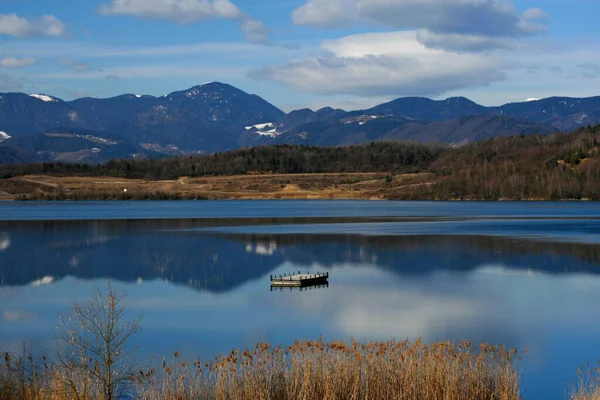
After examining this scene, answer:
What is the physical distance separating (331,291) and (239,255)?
1883cm

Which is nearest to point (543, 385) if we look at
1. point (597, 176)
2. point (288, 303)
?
point (288, 303)

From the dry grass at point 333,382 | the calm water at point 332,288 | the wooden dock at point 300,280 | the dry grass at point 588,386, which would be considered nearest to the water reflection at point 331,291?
the calm water at point 332,288

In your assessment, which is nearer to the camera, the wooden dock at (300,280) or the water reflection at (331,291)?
the water reflection at (331,291)

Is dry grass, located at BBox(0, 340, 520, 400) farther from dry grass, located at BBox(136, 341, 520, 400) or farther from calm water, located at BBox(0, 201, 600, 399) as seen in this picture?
calm water, located at BBox(0, 201, 600, 399)

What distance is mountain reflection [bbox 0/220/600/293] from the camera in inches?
1897

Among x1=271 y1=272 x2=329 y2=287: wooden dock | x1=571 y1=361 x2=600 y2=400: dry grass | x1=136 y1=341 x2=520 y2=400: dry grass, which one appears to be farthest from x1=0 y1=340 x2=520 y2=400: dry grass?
x1=271 y1=272 x2=329 y2=287: wooden dock

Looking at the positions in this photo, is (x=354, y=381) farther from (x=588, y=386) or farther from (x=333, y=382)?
(x=588, y=386)

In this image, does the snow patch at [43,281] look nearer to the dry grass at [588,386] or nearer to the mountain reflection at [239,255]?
the mountain reflection at [239,255]

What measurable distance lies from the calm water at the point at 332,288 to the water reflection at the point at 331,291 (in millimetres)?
93

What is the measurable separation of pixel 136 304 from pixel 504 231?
53.1 m

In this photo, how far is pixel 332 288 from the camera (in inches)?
1628

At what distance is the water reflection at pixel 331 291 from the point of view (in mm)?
28500

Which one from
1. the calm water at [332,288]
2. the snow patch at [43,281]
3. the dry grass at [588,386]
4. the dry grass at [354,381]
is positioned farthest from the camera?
the snow patch at [43,281]

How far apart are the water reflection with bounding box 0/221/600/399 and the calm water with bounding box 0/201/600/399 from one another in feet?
0.31
